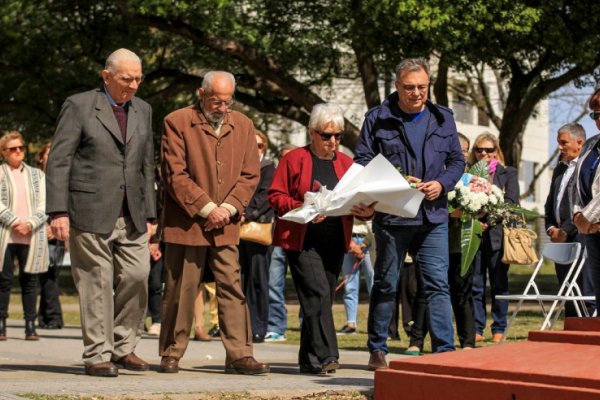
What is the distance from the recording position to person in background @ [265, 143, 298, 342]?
47.8 ft

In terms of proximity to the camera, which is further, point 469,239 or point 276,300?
point 276,300

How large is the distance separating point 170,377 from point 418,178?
2224mm

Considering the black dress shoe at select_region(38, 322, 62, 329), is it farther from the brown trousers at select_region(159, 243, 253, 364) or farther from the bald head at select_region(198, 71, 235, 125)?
the bald head at select_region(198, 71, 235, 125)

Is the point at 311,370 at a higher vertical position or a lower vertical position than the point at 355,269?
lower

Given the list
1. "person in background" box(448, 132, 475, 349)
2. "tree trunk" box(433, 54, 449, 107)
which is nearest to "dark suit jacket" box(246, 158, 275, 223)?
"person in background" box(448, 132, 475, 349)

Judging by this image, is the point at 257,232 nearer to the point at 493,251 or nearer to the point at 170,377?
the point at 493,251

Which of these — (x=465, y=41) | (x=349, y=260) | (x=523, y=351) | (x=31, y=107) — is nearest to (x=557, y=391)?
(x=523, y=351)

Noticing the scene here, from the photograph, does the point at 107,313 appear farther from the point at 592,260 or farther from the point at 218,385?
the point at 592,260

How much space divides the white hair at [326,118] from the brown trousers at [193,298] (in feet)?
3.68

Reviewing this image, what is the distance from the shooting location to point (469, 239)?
1111 centimetres

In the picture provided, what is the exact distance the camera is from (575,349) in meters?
6.95

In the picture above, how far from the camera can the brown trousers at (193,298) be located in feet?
31.1

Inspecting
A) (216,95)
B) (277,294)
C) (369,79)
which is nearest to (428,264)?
(216,95)

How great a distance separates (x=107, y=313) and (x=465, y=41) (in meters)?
15.7
